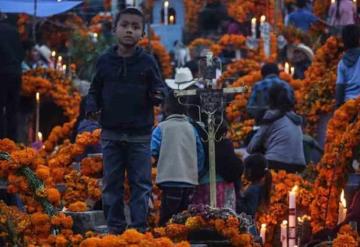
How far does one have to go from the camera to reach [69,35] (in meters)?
27.2

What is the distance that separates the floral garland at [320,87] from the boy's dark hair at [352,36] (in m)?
1.78

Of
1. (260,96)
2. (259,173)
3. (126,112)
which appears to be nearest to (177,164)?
(126,112)

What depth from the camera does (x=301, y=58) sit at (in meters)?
24.7

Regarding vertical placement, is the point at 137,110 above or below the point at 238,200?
above

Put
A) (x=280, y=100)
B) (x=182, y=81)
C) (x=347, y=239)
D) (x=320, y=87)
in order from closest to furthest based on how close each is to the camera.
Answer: (x=347, y=239) → (x=280, y=100) → (x=182, y=81) → (x=320, y=87)

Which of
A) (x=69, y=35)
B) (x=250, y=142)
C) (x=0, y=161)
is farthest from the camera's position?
(x=69, y=35)

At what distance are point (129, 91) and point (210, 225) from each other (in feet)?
4.05

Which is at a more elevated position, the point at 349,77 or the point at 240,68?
the point at 349,77

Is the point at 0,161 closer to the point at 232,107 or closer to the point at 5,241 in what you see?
the point at 5,241

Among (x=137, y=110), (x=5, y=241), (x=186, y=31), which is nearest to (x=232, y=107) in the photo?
(x=137, y=110)

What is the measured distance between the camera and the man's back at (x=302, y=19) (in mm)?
27188

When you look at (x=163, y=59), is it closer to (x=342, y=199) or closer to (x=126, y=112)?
(x=342, y=199)

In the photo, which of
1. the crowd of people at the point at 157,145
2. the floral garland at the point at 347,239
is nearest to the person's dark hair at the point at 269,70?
the crowd of people at the point at 157,145

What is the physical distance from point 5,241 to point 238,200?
422 centimetres
